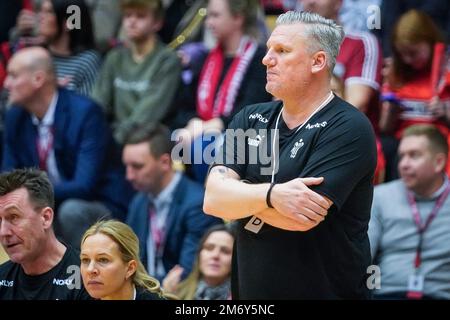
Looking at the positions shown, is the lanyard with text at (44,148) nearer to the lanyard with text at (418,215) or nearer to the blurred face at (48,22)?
the blurred face at (48,22)

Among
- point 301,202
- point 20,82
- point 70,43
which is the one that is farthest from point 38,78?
point 301,202

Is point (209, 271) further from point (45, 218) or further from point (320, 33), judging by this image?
point (320, 33)

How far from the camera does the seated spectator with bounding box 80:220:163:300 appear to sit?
172 inches

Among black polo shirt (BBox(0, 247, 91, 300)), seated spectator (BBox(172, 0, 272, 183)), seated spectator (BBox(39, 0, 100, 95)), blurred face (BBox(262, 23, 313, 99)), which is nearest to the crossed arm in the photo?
blurred face (BBox(262, 23, 313, 99))

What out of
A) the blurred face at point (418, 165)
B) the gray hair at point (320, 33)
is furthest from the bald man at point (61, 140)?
the gray hair at point (320, 33)

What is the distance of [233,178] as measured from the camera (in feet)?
13.4

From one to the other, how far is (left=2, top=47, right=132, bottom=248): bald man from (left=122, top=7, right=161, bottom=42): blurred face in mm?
684

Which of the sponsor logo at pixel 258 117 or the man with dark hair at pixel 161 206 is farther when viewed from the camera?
the man with dark hair at pixel 161 206

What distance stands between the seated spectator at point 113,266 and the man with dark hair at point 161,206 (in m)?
1.34

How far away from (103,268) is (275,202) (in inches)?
36.0

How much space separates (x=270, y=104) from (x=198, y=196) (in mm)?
→ 1928

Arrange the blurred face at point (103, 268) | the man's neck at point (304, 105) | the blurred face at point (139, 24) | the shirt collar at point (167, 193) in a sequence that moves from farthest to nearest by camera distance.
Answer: the blurred face at point (139, 24) < the shirt collar at point (167, 193) < the blurred face at point (103, 268) < the man's neck at point (304, 105)

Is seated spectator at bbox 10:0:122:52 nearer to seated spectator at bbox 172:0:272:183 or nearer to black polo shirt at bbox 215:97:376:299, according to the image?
seated spectator at bbox 172:0:272:183

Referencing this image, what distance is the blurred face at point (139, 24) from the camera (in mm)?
7066
